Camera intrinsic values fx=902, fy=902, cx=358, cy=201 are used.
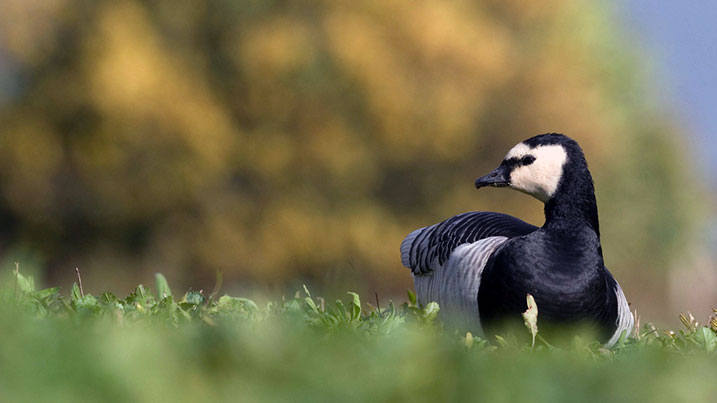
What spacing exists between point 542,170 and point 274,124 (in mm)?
15051

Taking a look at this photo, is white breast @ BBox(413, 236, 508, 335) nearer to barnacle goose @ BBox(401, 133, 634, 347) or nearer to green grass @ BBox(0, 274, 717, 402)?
barnacle goose @ BBox(401, 133, 634, 347)

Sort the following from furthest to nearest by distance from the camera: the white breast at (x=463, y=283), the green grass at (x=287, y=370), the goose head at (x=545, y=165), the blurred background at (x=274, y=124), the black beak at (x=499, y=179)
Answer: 1. the blurred background at (x=274, y=124)
2. the black beak at (x=499, y=179)
3. the goose head at (x=545, y=165)
4. the white breast at (x=463, y=283)
5. the green grass at (x=287, y=370)

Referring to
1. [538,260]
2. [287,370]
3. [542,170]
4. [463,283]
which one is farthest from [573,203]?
[287,370]

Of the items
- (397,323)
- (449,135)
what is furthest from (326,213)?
(397,323)

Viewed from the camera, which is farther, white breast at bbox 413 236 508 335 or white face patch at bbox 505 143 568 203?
white face patch at bbox 505 143 568 203

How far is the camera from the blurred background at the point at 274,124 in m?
20.0

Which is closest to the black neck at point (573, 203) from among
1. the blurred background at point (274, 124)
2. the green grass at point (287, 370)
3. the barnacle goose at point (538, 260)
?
Answer: the barnacle goose at point (538, 260)

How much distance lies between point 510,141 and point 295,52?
5302mm

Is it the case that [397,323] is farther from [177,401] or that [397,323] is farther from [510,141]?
[510,141]

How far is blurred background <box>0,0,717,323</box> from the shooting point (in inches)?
786

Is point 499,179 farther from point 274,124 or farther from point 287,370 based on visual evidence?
point 274,124

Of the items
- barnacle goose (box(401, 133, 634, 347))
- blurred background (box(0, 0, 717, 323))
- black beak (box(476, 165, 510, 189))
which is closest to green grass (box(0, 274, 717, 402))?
barnacle goose (box(401, 133, 634, 347))

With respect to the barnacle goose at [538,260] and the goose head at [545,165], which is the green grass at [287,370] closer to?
the barnacle goose at [538,260]

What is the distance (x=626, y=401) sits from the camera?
2.30 meters
